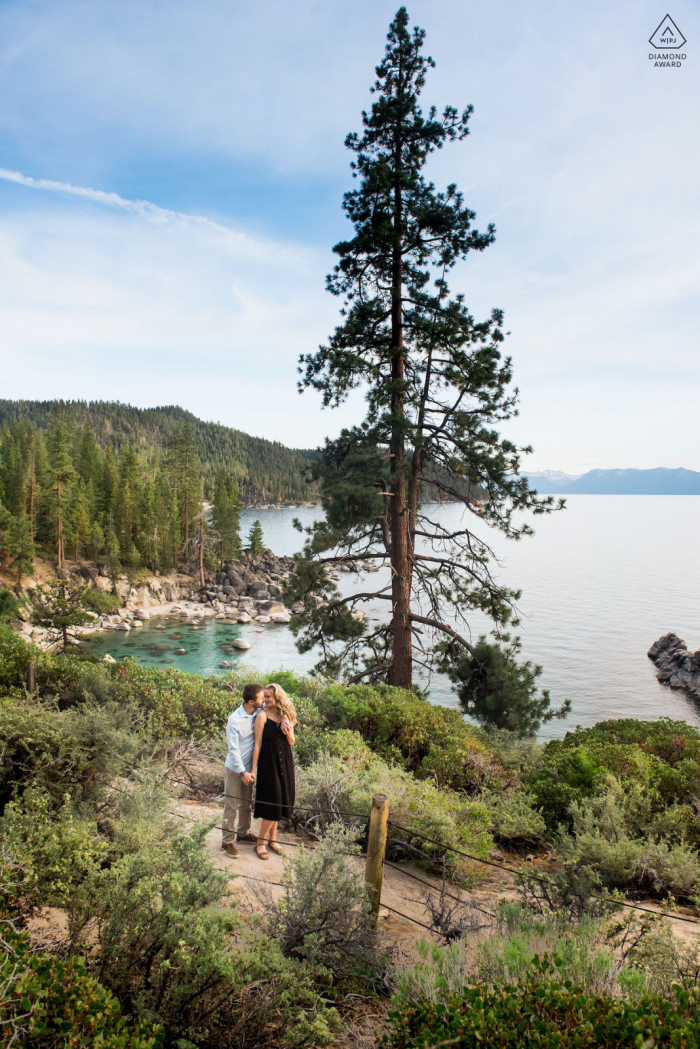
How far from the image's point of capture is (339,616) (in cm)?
1221

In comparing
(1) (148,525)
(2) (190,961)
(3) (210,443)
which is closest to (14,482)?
(1) (148,525)

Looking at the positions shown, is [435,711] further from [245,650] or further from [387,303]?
[245,650]

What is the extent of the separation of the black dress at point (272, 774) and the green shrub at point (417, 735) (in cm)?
237

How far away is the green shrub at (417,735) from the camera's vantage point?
801 centimetres

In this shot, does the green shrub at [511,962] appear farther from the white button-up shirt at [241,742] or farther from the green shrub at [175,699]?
the green shrub at [175,699]

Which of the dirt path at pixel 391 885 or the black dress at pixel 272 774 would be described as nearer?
the dirt path at pixel 391 885

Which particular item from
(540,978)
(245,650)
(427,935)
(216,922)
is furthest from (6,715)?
(245,650)

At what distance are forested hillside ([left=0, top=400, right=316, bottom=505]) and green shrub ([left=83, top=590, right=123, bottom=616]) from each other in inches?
3613

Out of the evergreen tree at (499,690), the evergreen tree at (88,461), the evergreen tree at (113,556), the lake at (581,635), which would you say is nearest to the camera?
the evergreen tree at (499,690)

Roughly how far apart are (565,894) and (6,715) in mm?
5589

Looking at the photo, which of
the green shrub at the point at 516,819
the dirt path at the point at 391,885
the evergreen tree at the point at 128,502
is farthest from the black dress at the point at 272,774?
the evergreen tree at the point at 128,502

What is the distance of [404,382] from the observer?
1061 cm

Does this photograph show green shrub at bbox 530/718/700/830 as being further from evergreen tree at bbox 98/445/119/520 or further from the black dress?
evergreen tree at bbox 98/445/119/520

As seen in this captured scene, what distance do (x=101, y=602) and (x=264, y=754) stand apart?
1518 inches
